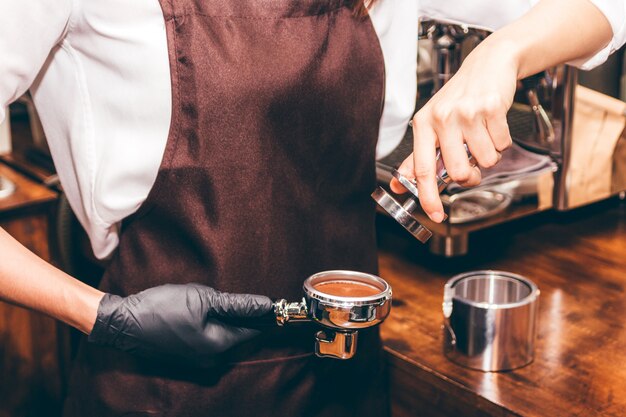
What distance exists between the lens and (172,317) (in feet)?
4.20

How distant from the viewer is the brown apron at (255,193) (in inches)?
51.2

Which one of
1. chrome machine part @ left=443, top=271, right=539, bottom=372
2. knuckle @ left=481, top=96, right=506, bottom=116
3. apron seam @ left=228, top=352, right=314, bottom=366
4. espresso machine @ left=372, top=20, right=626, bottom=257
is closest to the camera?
knuckle @ left=481, top=96, right=506, bottom=116

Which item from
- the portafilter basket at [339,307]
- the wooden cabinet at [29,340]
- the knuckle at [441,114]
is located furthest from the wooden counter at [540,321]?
the wooden cabinet at [29,340]

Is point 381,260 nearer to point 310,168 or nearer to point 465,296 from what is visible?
point 465,296

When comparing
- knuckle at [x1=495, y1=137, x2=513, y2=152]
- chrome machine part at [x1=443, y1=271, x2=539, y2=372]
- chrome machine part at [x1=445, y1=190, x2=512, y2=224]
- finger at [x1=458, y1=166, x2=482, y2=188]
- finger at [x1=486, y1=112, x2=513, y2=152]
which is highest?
finger at [x1=486, y1=112, x2=513, y2=152]

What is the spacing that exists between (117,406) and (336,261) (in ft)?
1.49

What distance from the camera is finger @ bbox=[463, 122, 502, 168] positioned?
113 centimetres

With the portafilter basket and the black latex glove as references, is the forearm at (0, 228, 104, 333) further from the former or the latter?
the portafilter basket

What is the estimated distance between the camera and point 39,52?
1197 mm

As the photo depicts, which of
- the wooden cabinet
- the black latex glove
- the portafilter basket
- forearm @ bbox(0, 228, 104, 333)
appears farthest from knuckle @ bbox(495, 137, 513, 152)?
the wooden cabinet

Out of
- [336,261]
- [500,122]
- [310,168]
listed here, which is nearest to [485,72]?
[500,122]

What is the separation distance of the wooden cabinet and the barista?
39.2 inches

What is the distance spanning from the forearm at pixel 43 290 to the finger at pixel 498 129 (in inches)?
25.5

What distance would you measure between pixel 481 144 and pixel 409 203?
0.14 m
